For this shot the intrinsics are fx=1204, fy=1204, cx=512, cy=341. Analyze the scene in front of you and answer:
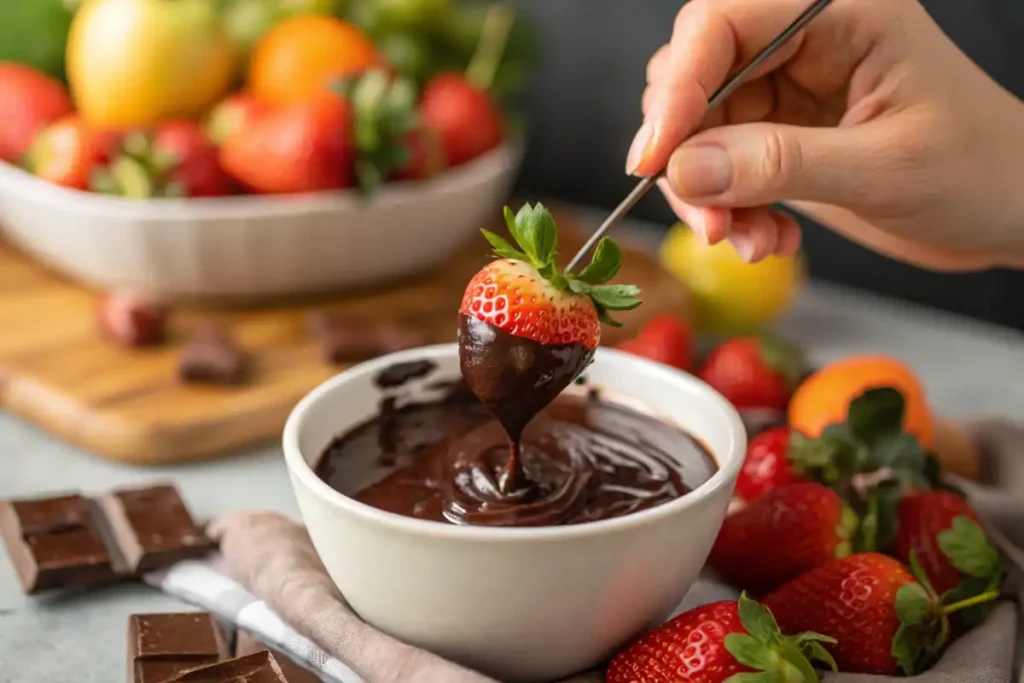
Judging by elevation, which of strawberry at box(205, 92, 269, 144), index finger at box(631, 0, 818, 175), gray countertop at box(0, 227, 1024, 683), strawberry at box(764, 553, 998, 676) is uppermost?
index finger at box(631, 0, 818, 175)

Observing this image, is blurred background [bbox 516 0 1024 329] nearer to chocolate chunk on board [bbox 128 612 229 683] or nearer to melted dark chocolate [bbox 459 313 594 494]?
melted dark chocolate [bbox 459 313 594 494]

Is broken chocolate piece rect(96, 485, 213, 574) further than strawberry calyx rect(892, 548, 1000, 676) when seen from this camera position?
Yes

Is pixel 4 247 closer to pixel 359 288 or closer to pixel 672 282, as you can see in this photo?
pixel 359 288

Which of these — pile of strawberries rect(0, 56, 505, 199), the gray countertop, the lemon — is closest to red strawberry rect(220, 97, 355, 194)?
pile of strawberries rect(0, 56, 505, 199)

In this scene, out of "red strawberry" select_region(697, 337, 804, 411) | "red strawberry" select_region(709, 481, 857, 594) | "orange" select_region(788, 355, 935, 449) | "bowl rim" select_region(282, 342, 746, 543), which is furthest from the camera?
"red strawberry" select_region(697, 337, 804, 411)

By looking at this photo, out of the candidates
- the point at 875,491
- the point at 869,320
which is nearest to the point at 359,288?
the point at 869,320

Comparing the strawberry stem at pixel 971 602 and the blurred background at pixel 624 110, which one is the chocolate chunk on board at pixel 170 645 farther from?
the blurred background at pixel 624 110
